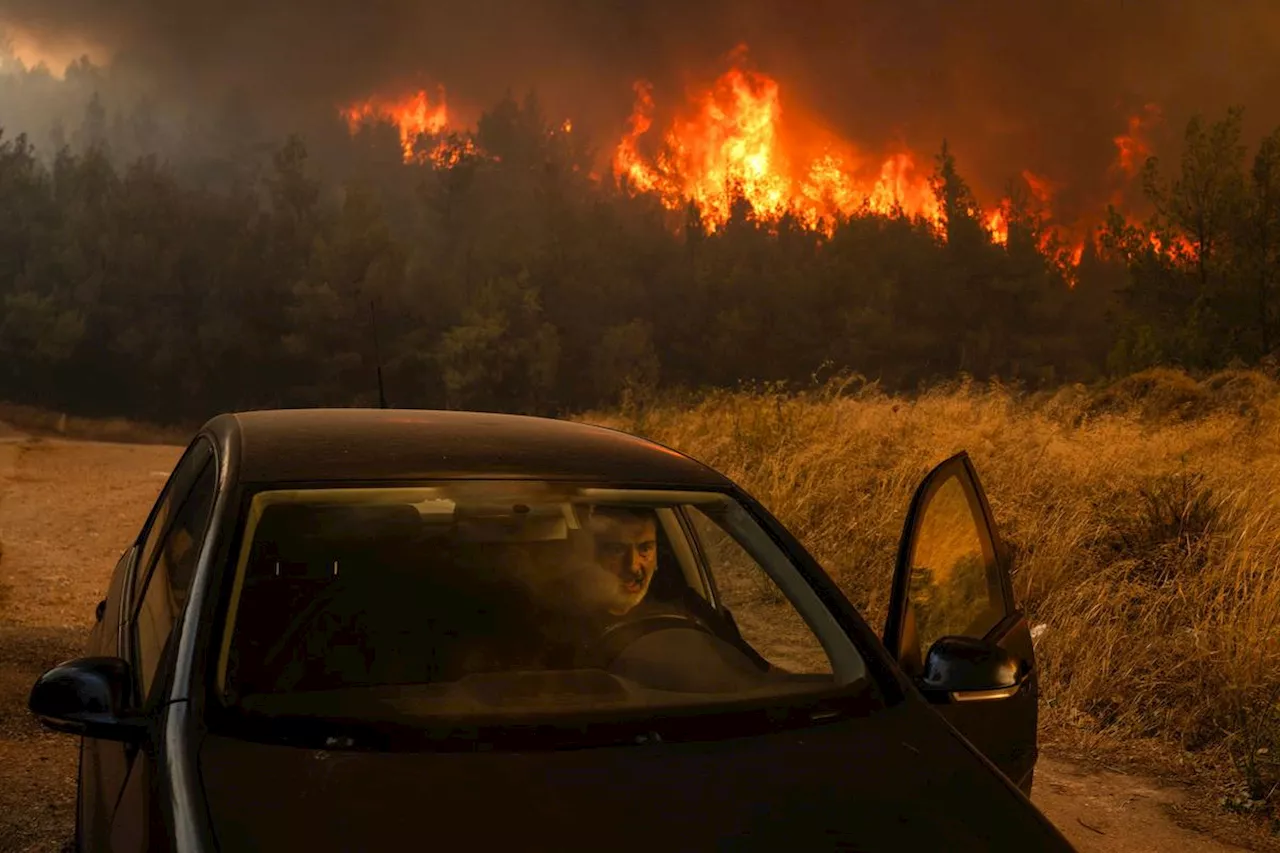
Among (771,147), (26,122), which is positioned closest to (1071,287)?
(771,147)

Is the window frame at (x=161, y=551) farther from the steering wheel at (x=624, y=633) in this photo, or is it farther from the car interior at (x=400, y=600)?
the steering wheel at (x=624, y=633)

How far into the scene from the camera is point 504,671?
2604 mm

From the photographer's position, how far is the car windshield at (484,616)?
2.39 m

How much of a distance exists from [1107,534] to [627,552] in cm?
551

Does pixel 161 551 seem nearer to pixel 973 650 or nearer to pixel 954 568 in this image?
pixel 973 650

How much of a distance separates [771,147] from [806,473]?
4270 inches

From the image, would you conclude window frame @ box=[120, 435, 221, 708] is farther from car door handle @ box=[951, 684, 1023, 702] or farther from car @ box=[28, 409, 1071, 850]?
car door handle @ box=[951, 684, 1023, 702]

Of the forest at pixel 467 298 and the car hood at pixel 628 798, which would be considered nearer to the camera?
the car hood at pixel 628 798

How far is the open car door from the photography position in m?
2.56

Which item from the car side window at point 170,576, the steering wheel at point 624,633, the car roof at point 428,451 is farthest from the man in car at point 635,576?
the car side window at point 170,576

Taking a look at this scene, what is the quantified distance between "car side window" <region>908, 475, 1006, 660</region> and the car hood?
782mm

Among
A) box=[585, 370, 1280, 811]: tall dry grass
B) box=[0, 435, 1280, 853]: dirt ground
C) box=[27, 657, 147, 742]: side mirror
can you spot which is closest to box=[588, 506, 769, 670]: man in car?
box=[27, 657, 147, 742]: side mirror

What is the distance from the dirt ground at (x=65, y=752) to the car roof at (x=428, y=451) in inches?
80.4

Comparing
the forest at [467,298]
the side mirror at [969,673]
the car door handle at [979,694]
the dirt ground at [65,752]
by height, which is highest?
the forest at [467,298]
